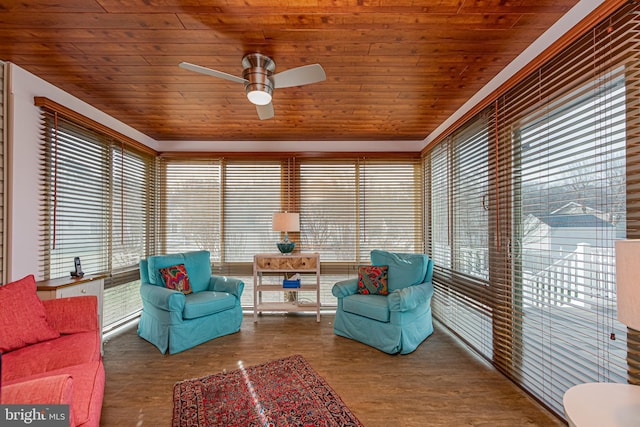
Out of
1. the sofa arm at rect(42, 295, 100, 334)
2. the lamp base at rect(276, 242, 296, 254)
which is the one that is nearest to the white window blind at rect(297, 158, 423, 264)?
the lamp base at rect(276, 242, 296, 254)

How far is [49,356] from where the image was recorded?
185cm

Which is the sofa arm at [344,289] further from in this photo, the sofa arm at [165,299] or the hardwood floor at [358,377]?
the sofa arm at [165,299]

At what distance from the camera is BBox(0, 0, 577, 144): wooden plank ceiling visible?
1.82 meters

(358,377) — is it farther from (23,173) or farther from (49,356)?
(23,173)

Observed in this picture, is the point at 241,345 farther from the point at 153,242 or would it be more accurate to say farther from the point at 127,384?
the point at 153,242

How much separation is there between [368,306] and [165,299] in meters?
2.04

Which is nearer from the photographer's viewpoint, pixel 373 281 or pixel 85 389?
pixel 85 389

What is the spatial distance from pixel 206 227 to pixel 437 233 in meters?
3.17

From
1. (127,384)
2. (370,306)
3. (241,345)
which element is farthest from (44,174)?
(370,306)

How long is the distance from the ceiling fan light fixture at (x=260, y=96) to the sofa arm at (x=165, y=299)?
2048 millimetres

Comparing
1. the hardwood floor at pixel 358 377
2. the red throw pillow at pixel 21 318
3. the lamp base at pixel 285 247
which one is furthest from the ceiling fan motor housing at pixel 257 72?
the hardwood floor at pixel 358 377

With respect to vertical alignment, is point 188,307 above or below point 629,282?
below

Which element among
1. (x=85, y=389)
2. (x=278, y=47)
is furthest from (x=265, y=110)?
(x=85, y=389)

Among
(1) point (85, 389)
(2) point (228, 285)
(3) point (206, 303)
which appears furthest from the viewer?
(2) point (228, 285)
